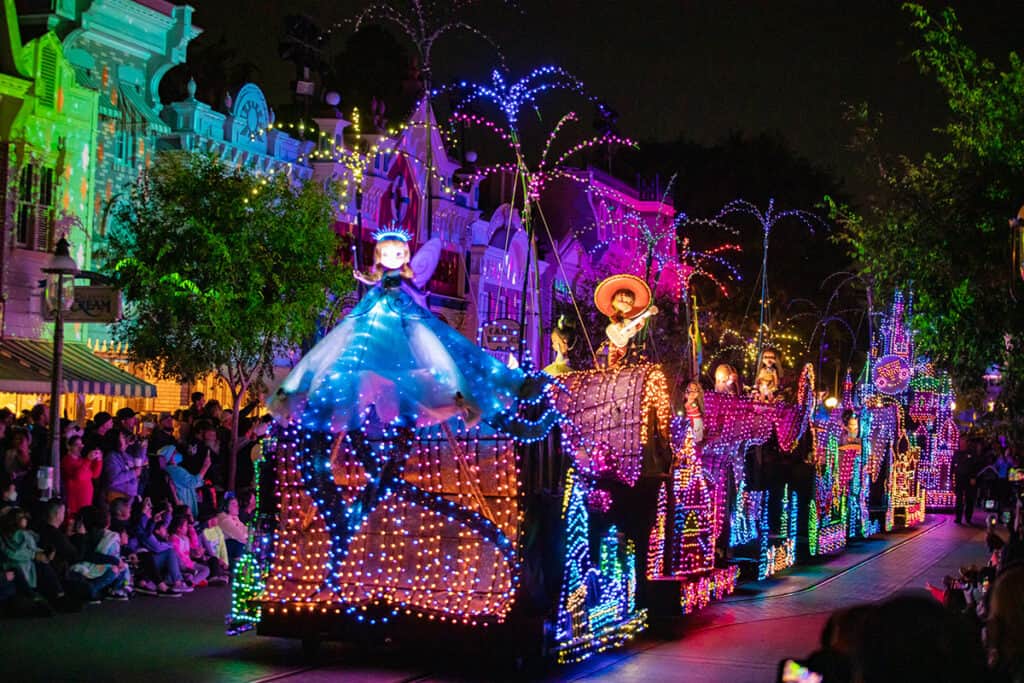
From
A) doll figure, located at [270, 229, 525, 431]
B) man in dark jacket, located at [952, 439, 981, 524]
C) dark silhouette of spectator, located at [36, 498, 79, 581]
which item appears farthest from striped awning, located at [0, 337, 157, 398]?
man in dark jacket, located at [952, 439, 981, 524]

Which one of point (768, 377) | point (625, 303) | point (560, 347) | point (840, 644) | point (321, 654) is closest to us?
point (840, 644)

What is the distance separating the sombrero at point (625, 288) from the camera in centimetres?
1435

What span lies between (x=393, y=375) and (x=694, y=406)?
5.81m

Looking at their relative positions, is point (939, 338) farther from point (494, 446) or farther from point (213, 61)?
point (213, 61)

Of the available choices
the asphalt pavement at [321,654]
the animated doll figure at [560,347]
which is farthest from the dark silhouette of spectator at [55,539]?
the animated doll figure at [560,347]

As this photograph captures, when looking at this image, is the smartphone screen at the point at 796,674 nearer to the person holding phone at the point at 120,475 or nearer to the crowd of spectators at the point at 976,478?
the person holding phone at the point at 120,475

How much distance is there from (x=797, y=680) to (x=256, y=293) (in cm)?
2053

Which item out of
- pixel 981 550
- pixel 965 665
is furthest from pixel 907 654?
pixel 981 550

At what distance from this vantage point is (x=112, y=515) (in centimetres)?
1490

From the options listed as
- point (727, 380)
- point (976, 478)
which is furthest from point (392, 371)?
point (976, 478)

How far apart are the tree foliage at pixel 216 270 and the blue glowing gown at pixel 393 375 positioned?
12.7 meters

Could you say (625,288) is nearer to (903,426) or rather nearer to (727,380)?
(727,380)

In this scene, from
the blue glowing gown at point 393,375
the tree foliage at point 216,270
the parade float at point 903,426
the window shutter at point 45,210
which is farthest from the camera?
the parade float at point 903,426

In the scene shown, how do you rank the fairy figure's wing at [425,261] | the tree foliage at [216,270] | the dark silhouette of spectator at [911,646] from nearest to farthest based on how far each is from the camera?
the dark silhouette of spectator at [911,646], the fairy figure's wing at [425,261], the tree foliage at [216,270]
